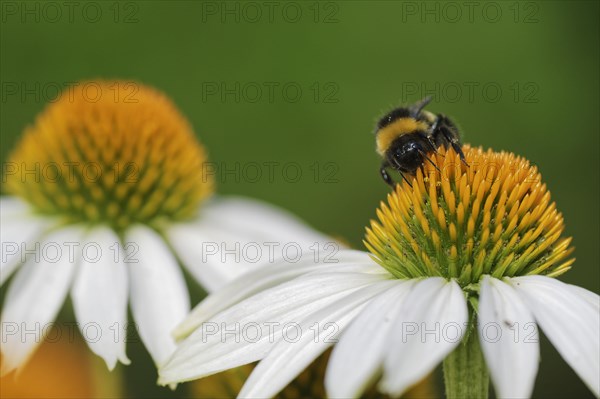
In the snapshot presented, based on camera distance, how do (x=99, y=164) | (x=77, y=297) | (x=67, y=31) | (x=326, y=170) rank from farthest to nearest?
(x=67, y=31) < (x=326, y=170) < (x=99, y=164) < (x=77, y=297)

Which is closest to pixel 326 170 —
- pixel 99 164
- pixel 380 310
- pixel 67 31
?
pixel 67 31

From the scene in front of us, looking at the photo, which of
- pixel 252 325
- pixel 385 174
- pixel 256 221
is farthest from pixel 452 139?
pixel 256 221

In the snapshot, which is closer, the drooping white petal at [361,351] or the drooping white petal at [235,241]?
the drooping white petal at [361,351]

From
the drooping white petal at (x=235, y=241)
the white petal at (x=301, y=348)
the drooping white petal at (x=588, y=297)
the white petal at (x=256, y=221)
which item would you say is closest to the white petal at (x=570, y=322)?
the drooping white petal at (x=588, y=297)

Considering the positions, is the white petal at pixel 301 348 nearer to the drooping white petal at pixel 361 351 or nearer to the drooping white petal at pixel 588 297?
the drooping white petal at pixel 361 351

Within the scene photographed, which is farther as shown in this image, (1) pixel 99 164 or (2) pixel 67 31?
(2) pixel 67 31

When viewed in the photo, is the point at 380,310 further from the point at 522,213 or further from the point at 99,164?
the point at 99,164
